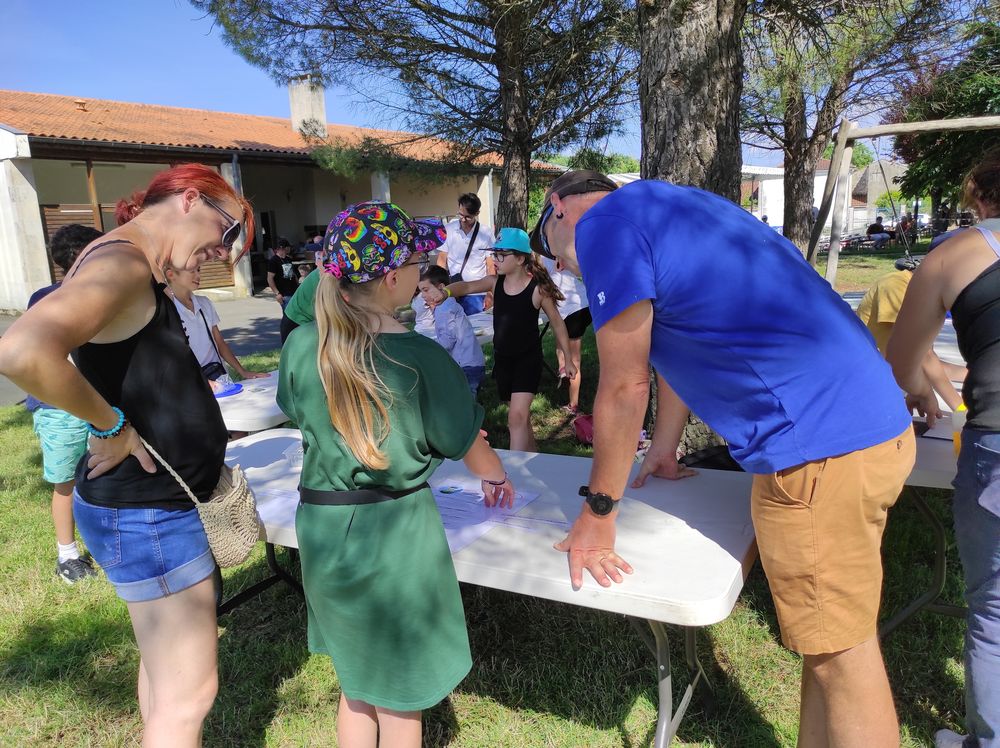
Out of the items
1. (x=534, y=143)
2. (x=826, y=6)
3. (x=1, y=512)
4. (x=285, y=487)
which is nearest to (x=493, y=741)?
(x=285, y=487)

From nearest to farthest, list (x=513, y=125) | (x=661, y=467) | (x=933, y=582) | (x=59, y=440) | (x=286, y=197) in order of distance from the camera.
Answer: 1. (x=661, y=467)
2. (x=933, y=582)
3. (x=59, y=440)
4. (x=513, y=125)
5. (x=286, y=197)

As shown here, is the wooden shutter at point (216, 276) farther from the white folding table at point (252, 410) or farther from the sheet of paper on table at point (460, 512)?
the sheet of paper on table at point (460, 512)

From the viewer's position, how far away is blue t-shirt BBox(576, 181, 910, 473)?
1.37 m

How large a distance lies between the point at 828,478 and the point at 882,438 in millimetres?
139

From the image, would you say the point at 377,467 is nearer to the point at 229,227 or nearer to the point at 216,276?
the point at 229,227

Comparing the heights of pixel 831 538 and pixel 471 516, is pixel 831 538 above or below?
above

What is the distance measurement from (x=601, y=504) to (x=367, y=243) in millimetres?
758

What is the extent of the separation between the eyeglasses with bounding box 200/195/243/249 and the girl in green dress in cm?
30

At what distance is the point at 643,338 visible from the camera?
4.76 feet

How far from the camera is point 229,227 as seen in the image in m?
1.65

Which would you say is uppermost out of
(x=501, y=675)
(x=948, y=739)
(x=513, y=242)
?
(x=513, y=242)

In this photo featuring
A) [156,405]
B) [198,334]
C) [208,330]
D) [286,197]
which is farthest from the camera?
[286,197]

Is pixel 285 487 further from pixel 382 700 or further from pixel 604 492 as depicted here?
pixel 604 492

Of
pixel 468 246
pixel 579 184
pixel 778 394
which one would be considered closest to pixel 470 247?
pixel 468 246
